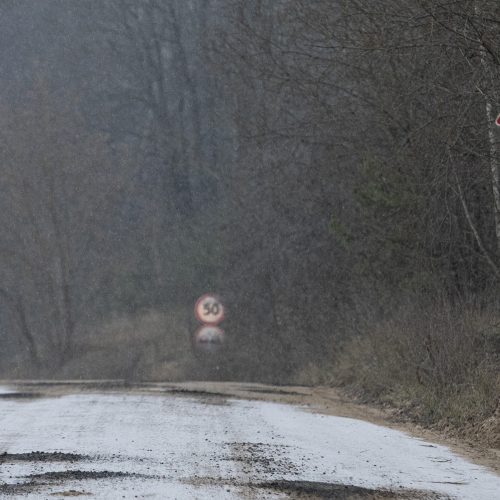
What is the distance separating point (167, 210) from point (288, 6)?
2999 centimetres

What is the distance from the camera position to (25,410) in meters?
13.8

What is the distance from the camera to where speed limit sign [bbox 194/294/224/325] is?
109 feet

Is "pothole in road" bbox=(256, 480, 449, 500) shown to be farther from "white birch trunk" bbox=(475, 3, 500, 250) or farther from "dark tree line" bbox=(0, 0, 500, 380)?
"white birch trunk" bbox=(475, 3, 500, 250)

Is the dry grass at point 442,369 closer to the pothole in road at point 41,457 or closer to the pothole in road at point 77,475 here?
the pothole in road at point 41,457

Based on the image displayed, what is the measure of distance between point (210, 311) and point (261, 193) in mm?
3746

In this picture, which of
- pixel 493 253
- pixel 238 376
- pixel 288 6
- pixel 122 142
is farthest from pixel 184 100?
pixel 493 253

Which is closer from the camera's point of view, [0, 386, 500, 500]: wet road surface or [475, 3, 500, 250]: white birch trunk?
[0, 386, 500, 500]: wet road surface

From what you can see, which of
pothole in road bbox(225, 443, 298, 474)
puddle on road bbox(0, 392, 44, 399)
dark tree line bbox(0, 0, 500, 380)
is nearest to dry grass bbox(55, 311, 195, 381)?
dark tree line bbox(0, 0, 500, 380)

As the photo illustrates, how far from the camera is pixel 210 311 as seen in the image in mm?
33344

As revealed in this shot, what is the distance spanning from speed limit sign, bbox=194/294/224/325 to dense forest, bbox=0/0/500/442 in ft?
4.96

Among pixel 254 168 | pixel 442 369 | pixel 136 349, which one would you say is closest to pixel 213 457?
pixel 442 369

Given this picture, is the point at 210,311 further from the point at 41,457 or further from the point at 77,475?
the point at 77,475

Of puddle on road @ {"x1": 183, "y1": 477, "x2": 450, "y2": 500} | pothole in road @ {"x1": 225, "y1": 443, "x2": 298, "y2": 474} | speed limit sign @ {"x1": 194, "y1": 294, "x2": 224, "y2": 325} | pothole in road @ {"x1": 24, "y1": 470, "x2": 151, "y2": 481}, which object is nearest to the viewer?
puddle on road @ {"x1": 183, "y1": 477, "x2": 450, "y2": 500}

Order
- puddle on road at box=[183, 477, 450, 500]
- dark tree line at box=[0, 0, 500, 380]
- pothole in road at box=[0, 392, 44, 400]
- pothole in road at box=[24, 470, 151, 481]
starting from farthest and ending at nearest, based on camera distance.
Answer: dark tree line at box=[0, 0, 500, 380] → pothole in road at box=[0, 392, 44, 400] → pothole in road at box=[24, 470, 151, 481] → puddle on road at box=[183, 477, 450, 500]
